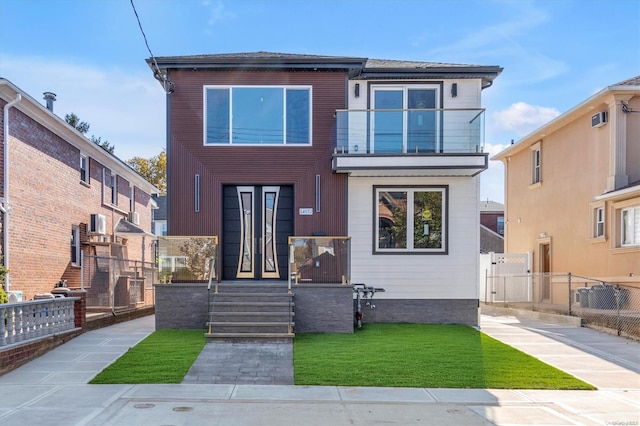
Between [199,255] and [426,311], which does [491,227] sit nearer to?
[426,311]

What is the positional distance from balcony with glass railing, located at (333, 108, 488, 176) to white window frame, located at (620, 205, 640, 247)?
5.86 metres

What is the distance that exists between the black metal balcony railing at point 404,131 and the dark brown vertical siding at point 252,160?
0.49 m

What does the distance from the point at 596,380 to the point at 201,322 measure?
7.71 meters

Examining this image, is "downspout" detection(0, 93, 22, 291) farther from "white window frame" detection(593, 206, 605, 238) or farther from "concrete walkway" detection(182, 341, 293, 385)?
"white window frame" detection(593, 206, 605, 238)

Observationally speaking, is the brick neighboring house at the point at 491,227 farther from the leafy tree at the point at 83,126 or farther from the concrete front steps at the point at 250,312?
the leafy tree at the point at 83,126

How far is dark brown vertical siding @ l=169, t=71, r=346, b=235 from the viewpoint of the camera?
503 inches

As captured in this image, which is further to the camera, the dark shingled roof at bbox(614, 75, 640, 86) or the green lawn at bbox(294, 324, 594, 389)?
the dark shingled roof at bbox(614, 75, 640, 86)

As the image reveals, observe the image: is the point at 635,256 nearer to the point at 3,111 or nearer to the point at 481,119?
the point at 481,119

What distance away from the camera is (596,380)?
802 cm

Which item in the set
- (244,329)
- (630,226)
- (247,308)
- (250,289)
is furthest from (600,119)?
(244,329)

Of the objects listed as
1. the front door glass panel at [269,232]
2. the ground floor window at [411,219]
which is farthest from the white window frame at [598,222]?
the front door glass panel at [269,232]

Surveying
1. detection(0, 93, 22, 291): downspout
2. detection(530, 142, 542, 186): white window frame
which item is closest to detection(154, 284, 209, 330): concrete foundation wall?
detection(0, 93, 22, 291): downspout

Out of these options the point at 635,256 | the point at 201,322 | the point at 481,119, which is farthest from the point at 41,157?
the point at 635,256

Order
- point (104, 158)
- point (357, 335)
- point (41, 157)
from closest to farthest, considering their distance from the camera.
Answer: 1. point (357, 335)
2. point (41, 157)
3. point (104, 158)
